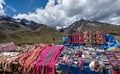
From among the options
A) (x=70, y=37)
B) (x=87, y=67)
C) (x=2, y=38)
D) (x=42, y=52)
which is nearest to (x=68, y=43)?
(x=70, y=37)

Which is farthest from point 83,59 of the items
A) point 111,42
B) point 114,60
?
point 111,42

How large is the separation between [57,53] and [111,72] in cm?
203

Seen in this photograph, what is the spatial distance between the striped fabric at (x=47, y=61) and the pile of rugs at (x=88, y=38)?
3.10 metres

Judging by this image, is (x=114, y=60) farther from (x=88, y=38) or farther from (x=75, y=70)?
(x=88, y=38)

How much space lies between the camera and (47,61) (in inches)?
237

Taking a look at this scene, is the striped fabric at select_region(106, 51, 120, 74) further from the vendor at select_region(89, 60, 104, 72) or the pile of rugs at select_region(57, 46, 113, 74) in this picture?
the vendor at select_region(89, 60, 104, 72)

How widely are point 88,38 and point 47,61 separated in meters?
3.89

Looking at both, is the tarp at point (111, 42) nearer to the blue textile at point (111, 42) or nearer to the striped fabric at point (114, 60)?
the blue textile at point (111, 42)

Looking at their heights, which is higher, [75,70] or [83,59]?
[83,59]

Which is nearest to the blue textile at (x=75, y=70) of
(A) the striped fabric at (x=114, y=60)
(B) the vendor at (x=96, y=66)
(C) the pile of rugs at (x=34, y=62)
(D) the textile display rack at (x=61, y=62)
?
(D) the textile display rack at (x=61, y=62)

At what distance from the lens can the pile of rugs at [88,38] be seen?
909cm

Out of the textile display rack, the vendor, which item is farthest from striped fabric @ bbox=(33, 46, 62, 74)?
the vendor

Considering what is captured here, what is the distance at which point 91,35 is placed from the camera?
9.53 meters

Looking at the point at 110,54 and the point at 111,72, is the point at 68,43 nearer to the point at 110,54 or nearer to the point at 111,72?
the point at 110,54
